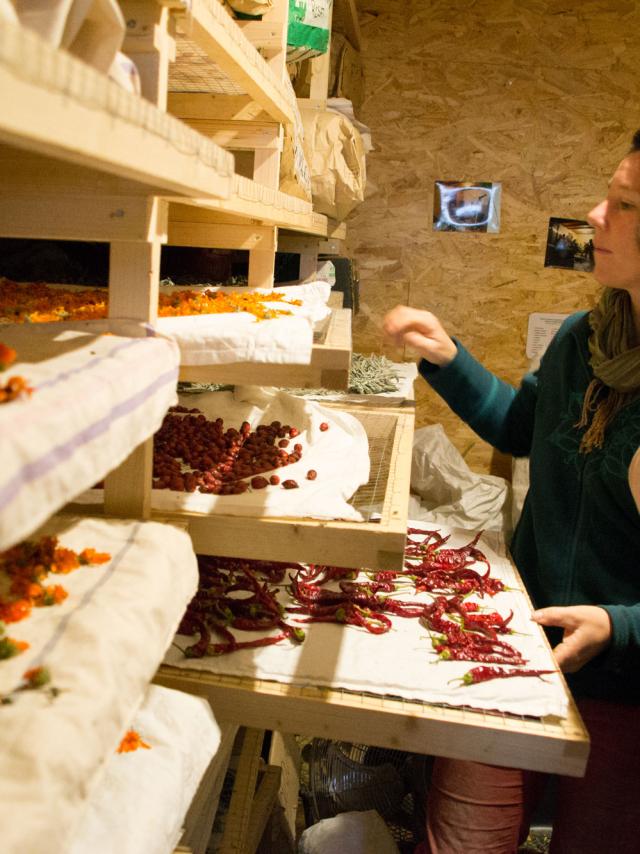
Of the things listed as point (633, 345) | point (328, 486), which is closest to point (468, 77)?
point (633, 345)

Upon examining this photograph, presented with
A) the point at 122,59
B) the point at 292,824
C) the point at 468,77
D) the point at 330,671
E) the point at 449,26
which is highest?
the point at 449,26

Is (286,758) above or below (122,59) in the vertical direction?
below

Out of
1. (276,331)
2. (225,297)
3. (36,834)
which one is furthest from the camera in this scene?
(225,297)

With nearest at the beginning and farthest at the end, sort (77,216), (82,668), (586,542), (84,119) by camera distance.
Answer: (84,119) < (82,668) < (77,216) < (586,542)

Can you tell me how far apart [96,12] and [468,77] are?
16.0 feet

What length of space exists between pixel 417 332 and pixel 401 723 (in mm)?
1303

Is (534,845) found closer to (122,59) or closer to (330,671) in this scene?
(330,671)

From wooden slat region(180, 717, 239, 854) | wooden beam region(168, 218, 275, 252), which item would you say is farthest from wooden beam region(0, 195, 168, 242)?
wooden slat region(180, 717, 239, 854)

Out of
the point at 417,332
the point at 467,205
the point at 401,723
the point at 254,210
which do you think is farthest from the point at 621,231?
the point at 467,205

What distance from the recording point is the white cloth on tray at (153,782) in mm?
1028

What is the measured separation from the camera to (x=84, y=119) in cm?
70

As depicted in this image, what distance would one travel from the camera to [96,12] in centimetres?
87

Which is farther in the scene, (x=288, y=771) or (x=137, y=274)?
(x=288, y=771)

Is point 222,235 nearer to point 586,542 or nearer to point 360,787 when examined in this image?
point 586,542
